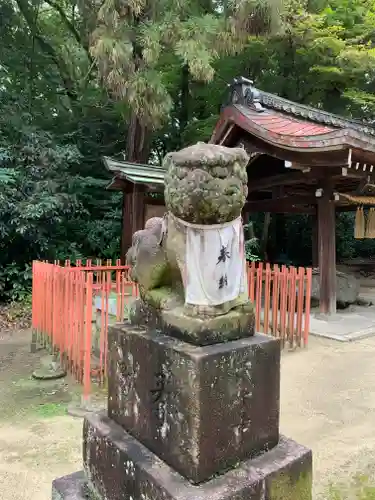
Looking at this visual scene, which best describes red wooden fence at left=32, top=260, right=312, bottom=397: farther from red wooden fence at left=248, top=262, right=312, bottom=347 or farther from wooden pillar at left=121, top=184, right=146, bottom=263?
wooden pillar at left=121, top=184, right=146, bottom=263

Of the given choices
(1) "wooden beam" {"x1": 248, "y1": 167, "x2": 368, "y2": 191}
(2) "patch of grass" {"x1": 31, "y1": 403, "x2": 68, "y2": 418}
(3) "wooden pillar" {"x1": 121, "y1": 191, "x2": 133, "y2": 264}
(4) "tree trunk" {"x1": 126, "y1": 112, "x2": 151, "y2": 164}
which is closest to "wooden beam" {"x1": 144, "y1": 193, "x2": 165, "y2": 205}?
(3) "wooden pillar" {"x1": 121, "y1": 191, "x2": 133, "y2": 264}

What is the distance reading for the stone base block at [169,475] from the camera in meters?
1.71

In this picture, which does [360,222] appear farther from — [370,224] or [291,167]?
[291,167]

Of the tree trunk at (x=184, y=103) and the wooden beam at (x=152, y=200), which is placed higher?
the tree trunk at (x=184, y=103)

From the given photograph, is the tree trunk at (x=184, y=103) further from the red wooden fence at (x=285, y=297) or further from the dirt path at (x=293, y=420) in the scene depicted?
the dirt path at (x=293, y=420)

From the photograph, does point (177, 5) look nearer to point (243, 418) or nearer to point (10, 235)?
point (10, 235)

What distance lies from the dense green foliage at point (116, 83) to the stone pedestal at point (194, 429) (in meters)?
7.41

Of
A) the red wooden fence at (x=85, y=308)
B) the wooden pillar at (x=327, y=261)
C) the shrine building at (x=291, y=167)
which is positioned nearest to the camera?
the red wooden fence at (x=85, y=308)

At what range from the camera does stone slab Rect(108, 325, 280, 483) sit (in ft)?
5.62

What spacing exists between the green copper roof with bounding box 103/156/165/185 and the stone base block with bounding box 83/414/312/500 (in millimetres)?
6438

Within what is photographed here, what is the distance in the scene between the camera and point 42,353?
20.4 feet

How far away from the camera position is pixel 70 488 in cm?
221

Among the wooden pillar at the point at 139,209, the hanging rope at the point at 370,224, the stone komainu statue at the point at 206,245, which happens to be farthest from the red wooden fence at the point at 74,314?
the hanging rope at the point at 370,224

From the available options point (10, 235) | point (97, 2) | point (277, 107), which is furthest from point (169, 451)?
point (97, 2)
